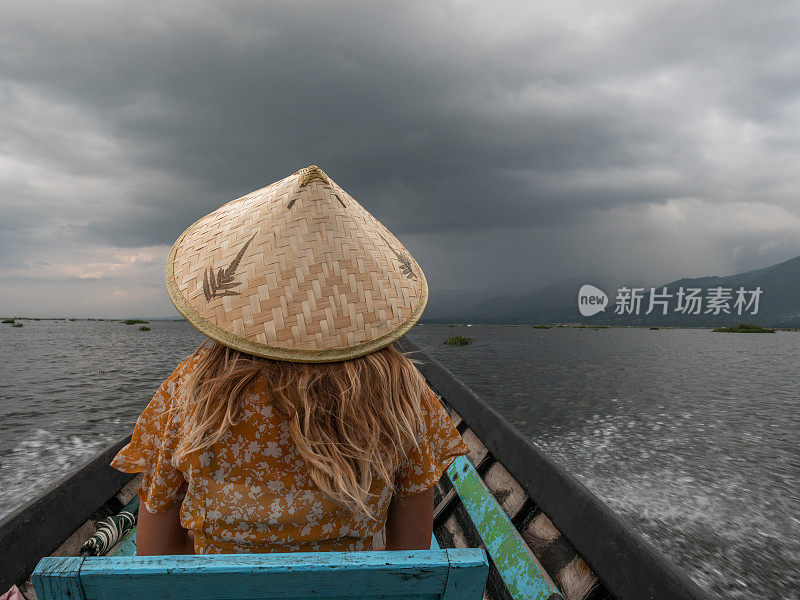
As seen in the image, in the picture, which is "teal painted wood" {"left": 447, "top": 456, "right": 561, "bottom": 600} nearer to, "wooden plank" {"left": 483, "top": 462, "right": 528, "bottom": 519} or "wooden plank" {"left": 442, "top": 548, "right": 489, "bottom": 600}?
"wooden plank" {"left": 483, "top": 462, "right": 528, "bottom": 519}

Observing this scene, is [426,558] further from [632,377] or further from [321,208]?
[632,377]

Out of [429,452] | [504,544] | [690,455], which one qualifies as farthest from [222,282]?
[690,455]

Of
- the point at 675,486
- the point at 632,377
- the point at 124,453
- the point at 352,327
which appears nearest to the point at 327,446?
the point at 352,327

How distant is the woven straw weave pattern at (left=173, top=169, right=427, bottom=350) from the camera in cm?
131

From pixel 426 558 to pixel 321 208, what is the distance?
1119 mm

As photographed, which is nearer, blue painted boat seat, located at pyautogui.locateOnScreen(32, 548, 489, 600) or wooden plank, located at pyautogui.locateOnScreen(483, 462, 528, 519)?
blue painted boat seat, located at pyautogui.locateOnScreen(32, 548, 489, 600)

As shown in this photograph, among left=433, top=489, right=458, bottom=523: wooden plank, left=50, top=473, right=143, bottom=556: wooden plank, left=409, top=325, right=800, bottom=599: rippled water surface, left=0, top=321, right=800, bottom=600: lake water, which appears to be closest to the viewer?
left=50, top=473, right=143, bottom=556: wooden plank

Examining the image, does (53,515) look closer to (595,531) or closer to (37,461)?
(595,531)

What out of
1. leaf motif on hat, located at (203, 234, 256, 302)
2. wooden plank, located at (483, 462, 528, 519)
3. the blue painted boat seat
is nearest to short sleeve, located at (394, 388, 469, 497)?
the blue painted boat seat

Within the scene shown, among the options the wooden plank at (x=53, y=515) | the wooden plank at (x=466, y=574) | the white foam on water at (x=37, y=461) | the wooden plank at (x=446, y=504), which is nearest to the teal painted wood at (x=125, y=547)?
the wooden plank at (x=53, y=515)

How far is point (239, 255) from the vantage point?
4.53ft

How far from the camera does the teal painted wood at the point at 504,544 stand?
223 centimetres

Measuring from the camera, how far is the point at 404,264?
1606mm

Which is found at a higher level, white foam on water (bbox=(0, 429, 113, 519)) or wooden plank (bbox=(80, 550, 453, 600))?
wooden plank (bbox=(80, 550, 453, 600))
